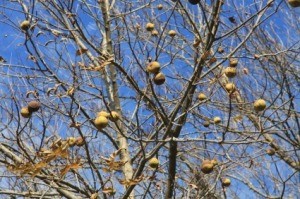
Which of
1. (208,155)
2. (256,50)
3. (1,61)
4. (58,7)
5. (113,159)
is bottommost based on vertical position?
(113,159)

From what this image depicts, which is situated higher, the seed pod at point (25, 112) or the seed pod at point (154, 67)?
the seed pod at point (154, 67)

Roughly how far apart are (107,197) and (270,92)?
10.8ft

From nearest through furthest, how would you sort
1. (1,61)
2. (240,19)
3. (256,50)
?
1. (1,61)
2. (240,19)
3. (256,50)

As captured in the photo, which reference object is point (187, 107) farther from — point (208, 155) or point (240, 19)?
point (240, 19)

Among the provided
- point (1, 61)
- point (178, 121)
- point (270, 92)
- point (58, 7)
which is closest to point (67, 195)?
point (178, 121)

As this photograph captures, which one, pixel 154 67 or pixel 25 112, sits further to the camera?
pixel 25 112

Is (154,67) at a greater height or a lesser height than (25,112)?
greater

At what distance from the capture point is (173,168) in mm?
3463

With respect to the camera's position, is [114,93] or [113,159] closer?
[113,159]

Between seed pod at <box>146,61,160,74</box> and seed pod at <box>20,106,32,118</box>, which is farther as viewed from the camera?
seed pod at <box>20,106,32,118</box>

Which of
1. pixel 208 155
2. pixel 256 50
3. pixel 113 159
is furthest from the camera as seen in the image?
pixel 256 50

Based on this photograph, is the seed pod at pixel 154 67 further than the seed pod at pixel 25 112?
No

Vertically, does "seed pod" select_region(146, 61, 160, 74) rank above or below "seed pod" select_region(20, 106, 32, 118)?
above

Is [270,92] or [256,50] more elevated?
[256,50]
